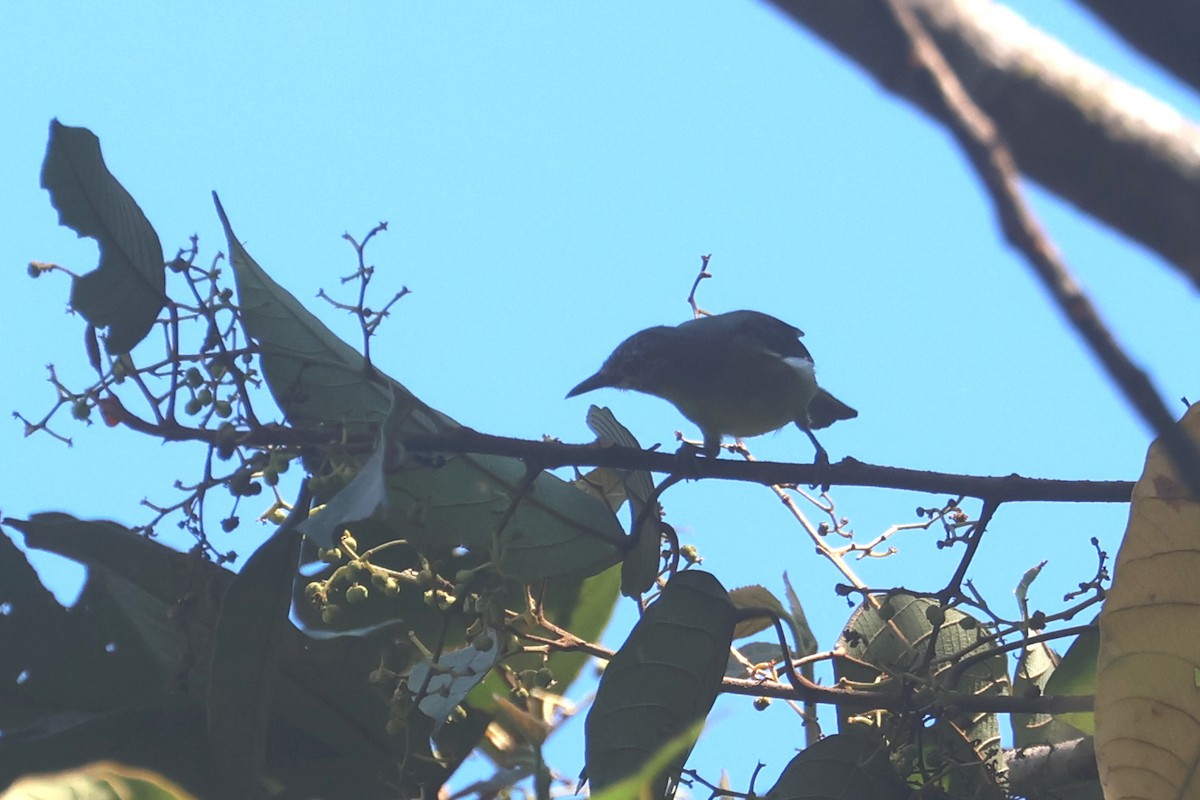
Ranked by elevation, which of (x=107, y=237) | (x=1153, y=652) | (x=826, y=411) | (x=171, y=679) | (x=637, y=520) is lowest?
(x=171, y=679)

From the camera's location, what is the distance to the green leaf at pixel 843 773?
2.31m

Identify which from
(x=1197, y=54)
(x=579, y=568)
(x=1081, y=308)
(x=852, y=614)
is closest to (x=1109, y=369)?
(x=1081, y=308)

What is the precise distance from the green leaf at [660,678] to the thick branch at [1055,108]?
1408 millimetres

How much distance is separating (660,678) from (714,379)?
296 centimetres

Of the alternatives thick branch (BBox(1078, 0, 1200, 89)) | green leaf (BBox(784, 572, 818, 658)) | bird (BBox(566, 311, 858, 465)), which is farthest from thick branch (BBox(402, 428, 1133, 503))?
bird (BBox(566, 311, 858, 465))

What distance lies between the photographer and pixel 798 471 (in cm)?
246

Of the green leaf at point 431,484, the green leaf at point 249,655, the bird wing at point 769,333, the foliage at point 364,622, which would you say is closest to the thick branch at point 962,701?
the foliage at point 364,622

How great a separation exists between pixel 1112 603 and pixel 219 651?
156 cm

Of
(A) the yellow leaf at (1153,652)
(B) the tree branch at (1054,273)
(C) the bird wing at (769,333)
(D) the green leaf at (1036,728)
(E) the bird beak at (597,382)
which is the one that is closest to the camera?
(B) the tree branch at (1054,273)

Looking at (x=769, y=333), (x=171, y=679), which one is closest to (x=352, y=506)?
(x=171, y=679)

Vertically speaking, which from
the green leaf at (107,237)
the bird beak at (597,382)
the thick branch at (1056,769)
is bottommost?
the thick branch at (1056,769)

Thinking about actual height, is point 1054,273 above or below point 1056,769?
below

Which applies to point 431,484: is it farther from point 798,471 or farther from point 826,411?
point 826,411

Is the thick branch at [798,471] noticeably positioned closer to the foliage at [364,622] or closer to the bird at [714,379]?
the foliage at [364,622]
